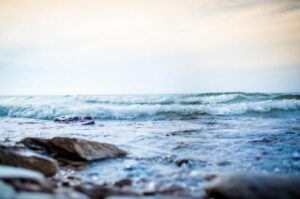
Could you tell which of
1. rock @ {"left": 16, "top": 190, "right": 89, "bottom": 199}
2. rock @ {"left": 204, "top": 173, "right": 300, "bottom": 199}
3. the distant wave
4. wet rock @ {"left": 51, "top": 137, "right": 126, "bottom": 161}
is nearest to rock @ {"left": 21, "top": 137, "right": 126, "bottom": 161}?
wet rock @ {"left": 51, "top": 137, "right": 126, "bottom": 161}

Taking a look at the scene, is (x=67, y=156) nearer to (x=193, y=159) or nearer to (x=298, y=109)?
(x=193, y=159)

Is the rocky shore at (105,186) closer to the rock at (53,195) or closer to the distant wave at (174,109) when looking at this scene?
the rock at (53,195)

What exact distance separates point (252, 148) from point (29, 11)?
5.57 meters

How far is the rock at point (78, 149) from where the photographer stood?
13.2 feet

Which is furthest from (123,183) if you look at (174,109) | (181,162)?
(174,109)

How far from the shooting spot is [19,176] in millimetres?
2432

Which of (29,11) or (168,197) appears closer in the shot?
(168,197)

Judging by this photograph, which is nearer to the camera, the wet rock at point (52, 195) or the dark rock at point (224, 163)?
the wet rock at point (52, 195)

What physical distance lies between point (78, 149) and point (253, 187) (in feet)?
7.99

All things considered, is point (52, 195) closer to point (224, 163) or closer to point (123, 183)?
point (123, 183)

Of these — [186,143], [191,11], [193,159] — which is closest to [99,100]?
[191,11]

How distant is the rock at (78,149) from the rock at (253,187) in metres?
1.97

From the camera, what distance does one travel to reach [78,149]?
13.2 ft

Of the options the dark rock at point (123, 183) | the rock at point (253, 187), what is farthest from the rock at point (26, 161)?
the rock at point (253, 187)
